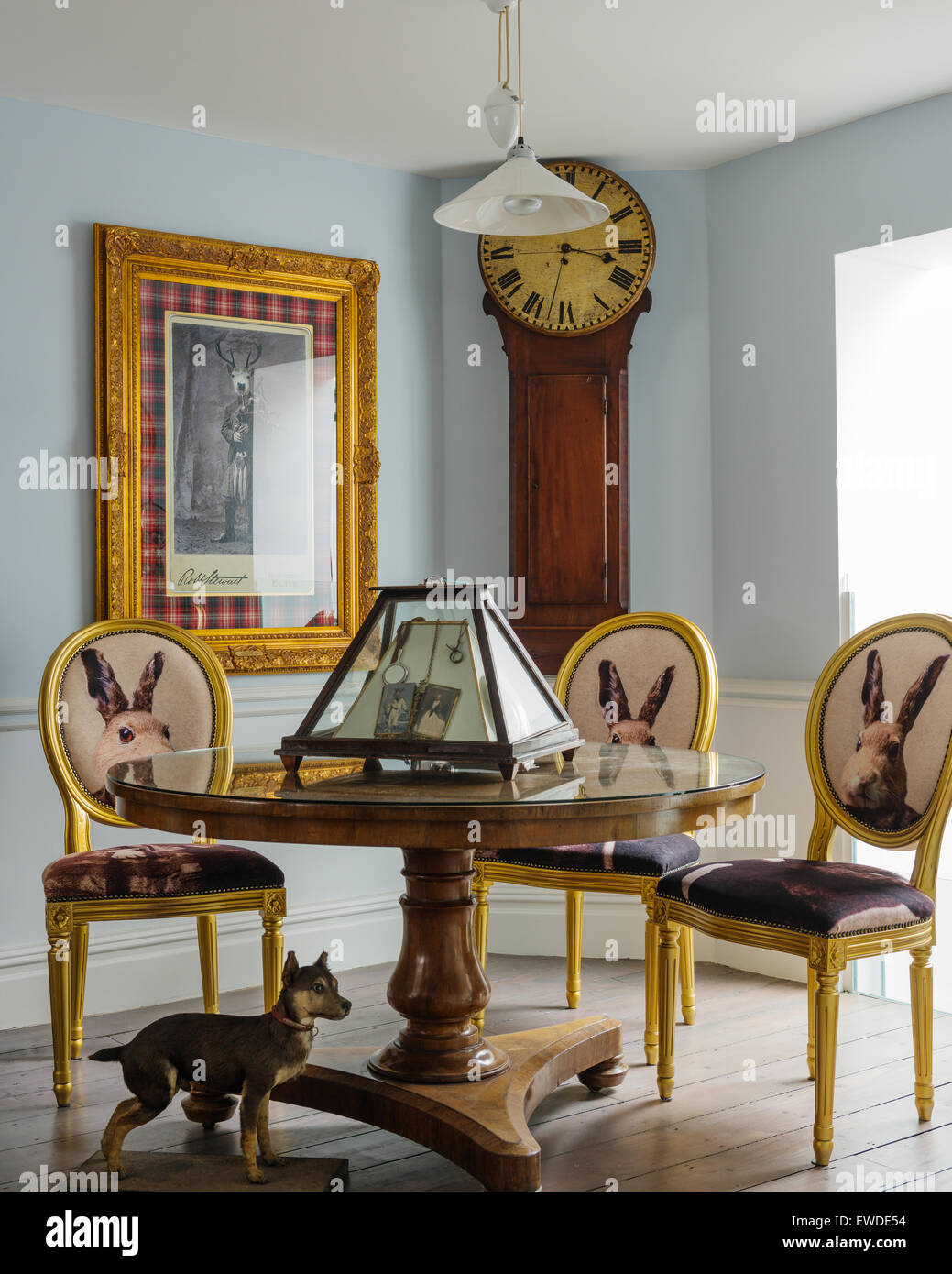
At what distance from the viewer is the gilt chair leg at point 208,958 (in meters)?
3.24

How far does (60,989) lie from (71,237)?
6.72 ft

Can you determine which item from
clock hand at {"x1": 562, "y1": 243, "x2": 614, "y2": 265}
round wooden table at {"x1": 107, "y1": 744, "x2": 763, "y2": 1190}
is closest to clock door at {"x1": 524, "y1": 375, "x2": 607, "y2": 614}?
clock hand at {"x1": 562, "y1": 243, "x2": 614, "y2": 265}

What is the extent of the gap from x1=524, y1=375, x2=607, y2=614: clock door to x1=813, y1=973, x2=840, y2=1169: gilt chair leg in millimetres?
1838

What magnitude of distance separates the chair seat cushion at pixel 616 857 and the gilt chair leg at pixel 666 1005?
182 mm

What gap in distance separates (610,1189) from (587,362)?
8.47 ft

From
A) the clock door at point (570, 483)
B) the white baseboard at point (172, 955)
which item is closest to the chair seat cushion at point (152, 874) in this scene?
the white baseboard at point (172, 955)

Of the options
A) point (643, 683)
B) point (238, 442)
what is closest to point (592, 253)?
point (238, 442)

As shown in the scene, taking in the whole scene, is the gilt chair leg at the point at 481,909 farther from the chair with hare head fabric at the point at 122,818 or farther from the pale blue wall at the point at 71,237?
the pale blue wall at the point at 71,237

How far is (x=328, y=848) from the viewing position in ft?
13.2

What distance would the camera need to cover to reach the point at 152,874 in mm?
2830

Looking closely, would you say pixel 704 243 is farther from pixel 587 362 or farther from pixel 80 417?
pixel 80 417
